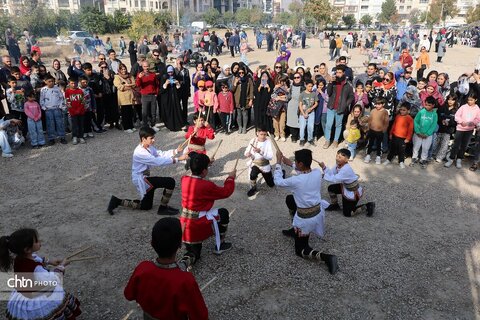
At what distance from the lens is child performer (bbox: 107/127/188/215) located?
220 inches

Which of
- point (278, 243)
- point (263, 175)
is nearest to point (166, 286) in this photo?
point (278, 243)

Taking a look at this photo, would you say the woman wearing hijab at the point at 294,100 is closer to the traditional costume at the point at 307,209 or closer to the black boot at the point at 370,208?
the black boot at the point at 370,208

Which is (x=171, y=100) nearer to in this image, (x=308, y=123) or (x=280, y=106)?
(x=280, y=106)

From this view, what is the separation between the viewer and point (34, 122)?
340 inches

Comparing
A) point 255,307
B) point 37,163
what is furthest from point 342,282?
point 37,163

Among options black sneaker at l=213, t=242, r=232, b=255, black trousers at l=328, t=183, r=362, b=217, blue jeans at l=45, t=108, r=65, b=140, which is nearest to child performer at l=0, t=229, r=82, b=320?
black sneaker at l=213, t=242, r=232, b=255

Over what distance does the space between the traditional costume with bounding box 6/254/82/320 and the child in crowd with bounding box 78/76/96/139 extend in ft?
21.2

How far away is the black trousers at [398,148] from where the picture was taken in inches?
310

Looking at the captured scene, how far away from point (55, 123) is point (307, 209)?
6.86 m

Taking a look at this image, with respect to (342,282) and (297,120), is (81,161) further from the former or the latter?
(342,282)

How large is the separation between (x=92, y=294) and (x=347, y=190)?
3823mm

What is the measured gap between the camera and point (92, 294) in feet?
14.1

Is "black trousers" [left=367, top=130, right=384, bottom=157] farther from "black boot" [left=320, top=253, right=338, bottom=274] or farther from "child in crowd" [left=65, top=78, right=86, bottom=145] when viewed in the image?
"child in crowd" [left=65, top=78, right=86, bottom=145]

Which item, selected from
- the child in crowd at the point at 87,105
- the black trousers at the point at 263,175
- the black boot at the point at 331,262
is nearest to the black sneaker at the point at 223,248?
the black boot at the point at 331,262
